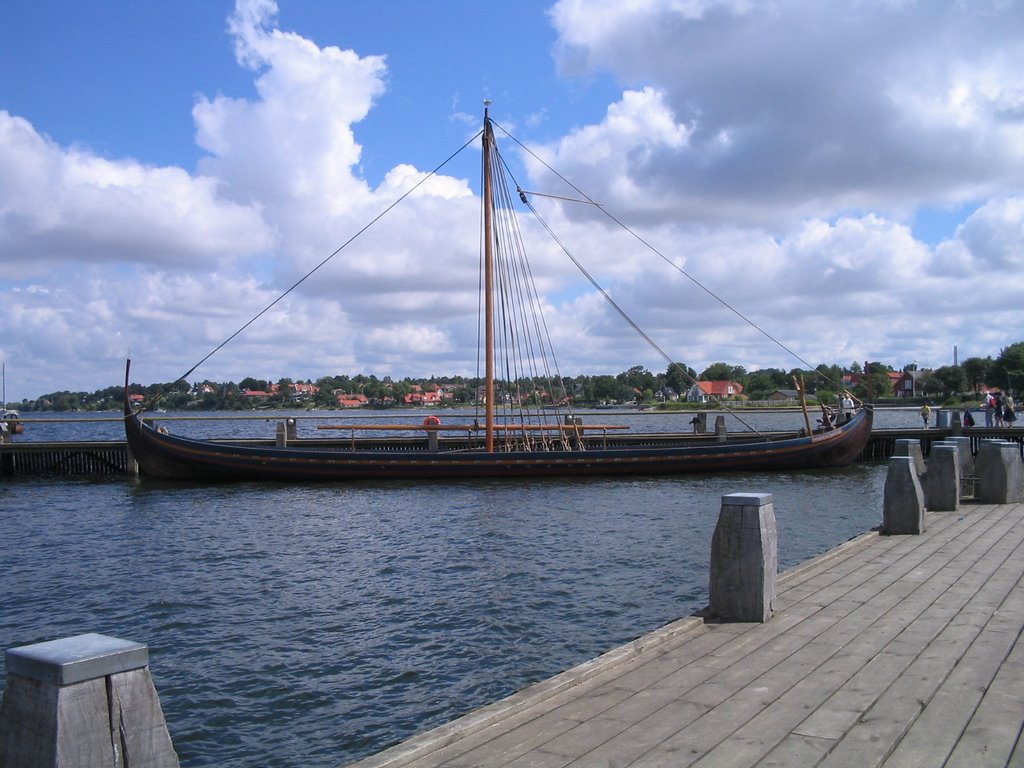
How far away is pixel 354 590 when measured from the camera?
43.8ft

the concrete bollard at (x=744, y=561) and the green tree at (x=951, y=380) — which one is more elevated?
the green tree at (x=951, y=380)

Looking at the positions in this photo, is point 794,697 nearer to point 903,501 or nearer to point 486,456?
point 903,501

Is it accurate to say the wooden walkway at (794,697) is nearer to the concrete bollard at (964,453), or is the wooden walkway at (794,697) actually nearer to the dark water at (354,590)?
the dark water at (354,590)

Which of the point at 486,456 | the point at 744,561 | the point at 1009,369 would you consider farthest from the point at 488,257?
the point at 1009,369

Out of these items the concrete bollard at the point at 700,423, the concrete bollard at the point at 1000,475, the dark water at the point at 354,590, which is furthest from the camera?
the concrete bollard at the point at 700,423

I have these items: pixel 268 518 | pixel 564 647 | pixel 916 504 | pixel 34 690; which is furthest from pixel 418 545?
pixel 34 690

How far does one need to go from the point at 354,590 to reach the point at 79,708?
1031cm

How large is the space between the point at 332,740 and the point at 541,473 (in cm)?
2213

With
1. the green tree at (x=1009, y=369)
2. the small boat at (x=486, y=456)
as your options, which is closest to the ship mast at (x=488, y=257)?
the small boat at (x=486, y=456)

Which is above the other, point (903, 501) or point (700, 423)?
point (700, 423)

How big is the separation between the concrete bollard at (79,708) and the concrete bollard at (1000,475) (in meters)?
13.3

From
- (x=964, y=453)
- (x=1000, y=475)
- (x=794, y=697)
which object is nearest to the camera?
(x=794, y=697)

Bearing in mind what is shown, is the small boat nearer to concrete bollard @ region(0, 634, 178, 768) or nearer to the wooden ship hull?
the wooden ship hull

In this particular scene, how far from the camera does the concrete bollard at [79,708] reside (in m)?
3.22
